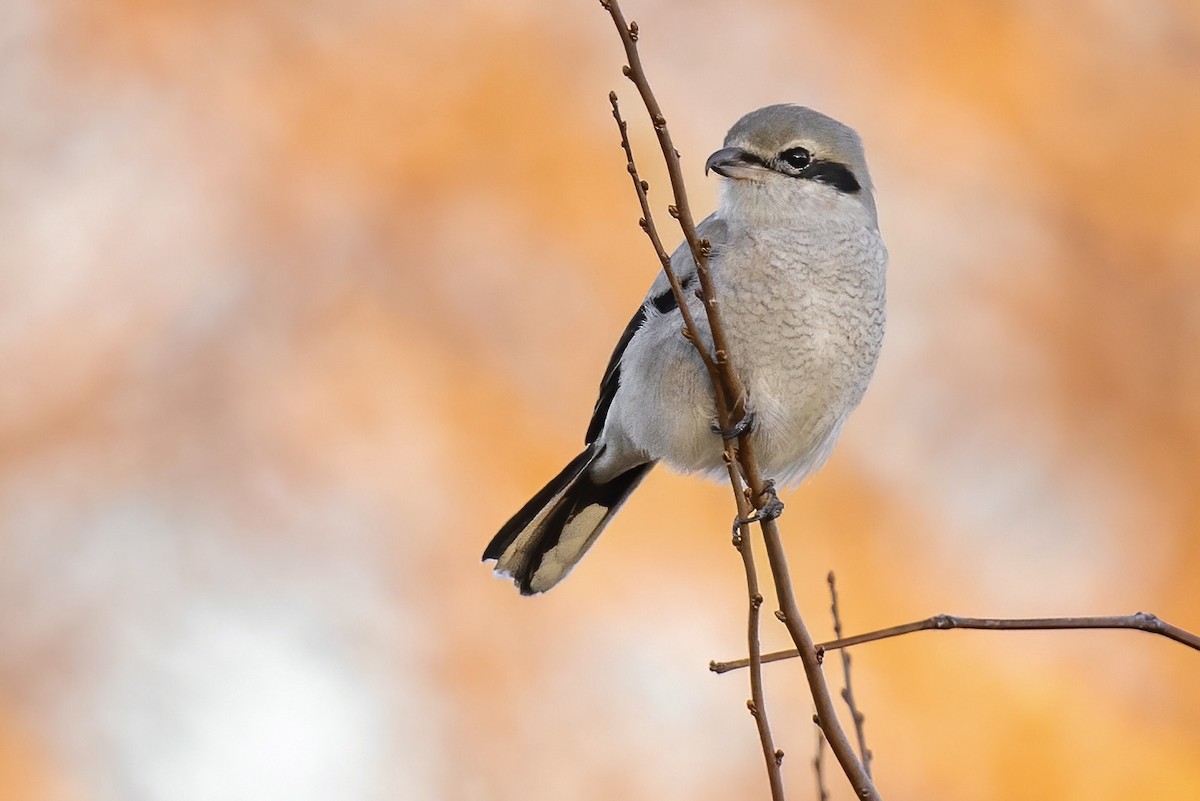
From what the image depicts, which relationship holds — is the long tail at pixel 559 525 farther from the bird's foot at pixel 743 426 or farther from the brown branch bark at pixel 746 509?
the brown branch bark at pixel 746 509

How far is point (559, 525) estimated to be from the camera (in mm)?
3230

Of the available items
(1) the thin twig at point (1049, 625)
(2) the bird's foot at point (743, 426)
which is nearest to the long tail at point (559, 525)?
(2) the bird's foot at point (743, 426)

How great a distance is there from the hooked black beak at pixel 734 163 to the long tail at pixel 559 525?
78 cm

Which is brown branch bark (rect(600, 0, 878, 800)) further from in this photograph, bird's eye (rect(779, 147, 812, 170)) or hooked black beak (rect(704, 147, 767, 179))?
bird's eye (rect(779, 147, 812, 170))

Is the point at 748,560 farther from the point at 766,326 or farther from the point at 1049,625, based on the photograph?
the point at 766,326

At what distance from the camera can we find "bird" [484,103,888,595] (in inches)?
108

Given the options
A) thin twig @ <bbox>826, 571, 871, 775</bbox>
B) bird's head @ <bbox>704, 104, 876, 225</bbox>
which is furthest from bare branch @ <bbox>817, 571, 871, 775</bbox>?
bird's head @ <bbox>704, 104, 876, 225</bbox>

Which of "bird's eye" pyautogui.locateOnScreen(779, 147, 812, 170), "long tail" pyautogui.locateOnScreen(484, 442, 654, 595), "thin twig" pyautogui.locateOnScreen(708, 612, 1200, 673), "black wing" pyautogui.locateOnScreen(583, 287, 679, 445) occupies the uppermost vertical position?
"bird's eye" pyautogui.locateOnScreen(779, 147, 812, 170)

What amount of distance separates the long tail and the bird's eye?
836 mm

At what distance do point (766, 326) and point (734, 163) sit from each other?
0.40 meters

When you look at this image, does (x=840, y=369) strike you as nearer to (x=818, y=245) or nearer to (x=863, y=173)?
(x=818, y=245)

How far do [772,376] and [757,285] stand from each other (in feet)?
0.65

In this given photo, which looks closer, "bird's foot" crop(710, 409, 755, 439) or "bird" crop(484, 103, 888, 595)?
"bird's foot" crop(710, 409, 755, 439)

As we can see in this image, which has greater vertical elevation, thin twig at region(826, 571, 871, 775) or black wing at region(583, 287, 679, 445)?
black wing at region(583, 287, 679, 445)
